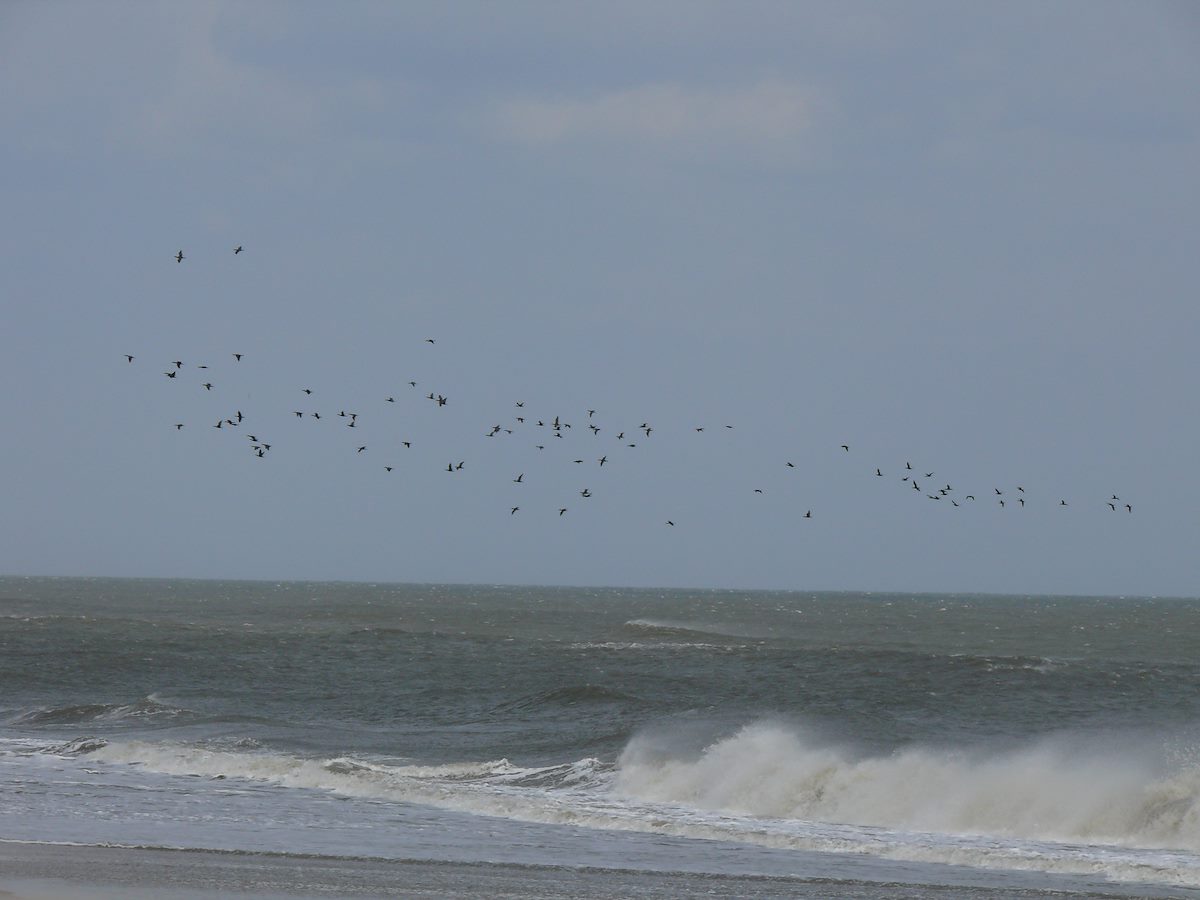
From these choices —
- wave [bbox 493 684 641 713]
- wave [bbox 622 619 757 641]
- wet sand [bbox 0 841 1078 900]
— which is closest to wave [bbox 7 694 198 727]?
wave [bbox 493 684 641 713]

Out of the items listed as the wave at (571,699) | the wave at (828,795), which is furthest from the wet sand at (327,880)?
the wave at (571,699)

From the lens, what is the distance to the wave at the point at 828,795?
1964 centimetres

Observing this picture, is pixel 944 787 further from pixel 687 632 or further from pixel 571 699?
pixel 687 632

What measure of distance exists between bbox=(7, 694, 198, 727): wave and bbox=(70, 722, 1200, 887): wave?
5258mm

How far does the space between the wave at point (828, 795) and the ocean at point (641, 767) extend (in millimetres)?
77

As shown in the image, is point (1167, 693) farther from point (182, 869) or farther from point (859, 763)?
point (182, 869)

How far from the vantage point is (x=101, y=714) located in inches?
1340

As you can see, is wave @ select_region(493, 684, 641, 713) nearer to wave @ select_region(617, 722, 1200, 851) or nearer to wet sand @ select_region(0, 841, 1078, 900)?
wave @ select_region(617, 722, 1200, 851)

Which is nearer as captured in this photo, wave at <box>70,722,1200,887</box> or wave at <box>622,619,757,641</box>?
wave at <box>70,722,1200,887</box>

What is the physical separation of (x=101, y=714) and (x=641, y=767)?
15390mm

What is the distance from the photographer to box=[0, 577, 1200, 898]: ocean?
59.5ft

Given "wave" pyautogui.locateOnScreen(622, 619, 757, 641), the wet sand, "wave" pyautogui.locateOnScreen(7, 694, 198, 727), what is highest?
the wet sand

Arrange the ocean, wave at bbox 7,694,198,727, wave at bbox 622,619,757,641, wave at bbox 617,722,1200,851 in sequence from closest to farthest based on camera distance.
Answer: the ocean → wave at bbox 617,722,1200,851 → wave at bbox 7,694,198,727 → wave at bbox 622,619,757,641

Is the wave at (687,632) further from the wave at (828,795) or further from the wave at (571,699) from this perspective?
the wave at (828,795)
